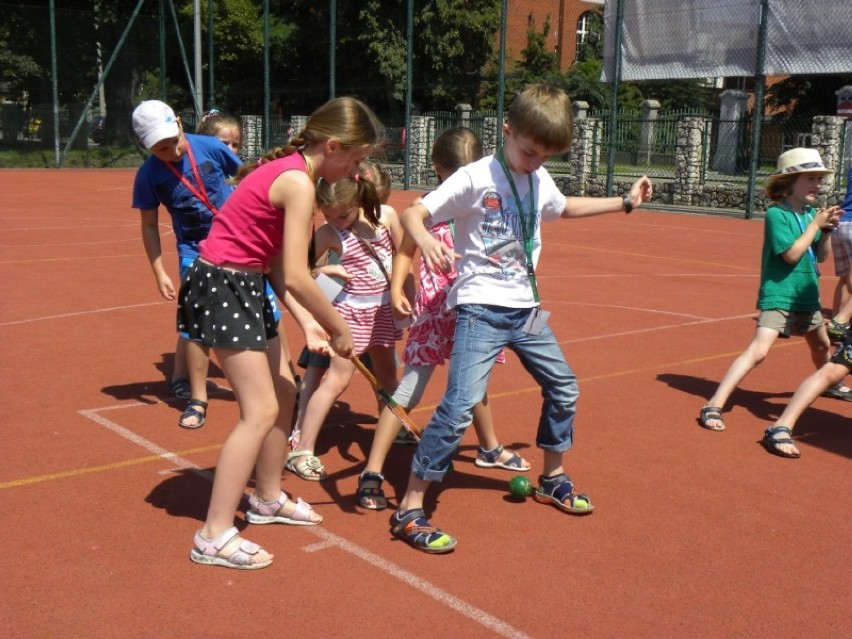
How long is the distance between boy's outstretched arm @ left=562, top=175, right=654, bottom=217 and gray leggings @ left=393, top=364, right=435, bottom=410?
978 mm

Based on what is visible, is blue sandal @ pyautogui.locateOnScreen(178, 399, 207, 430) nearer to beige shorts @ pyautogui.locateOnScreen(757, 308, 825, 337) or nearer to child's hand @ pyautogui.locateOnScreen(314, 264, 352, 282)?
child's hand @ pyautogui.locateOnScreen(314, 264, 352, 282)

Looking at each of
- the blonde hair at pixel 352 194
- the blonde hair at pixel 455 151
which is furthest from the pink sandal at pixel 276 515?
the blonde hair at pixel 455 151

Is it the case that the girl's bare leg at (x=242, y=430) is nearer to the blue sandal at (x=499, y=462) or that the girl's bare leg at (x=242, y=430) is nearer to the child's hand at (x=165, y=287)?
the blue sandal at (x=499, y=462)

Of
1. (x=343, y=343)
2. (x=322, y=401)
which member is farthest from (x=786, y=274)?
(x=343, y=343)

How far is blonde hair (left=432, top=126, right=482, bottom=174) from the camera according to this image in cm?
487

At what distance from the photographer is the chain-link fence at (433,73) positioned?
23016 mm

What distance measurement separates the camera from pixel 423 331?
4719mm

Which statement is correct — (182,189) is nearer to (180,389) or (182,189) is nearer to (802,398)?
(180,389)

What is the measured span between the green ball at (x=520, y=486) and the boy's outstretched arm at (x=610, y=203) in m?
1.23

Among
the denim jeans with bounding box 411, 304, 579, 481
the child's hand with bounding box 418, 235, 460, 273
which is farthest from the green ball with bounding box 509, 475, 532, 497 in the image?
the child's hand with bounding box 418, 235, 460, 273

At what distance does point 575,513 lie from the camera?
4.50m

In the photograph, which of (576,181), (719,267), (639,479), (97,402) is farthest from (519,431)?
(576,181)

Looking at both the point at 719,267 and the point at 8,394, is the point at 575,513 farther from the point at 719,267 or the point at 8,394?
the point at 719,267

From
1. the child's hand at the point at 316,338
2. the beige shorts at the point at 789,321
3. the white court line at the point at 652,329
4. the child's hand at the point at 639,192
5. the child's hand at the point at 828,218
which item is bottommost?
the white court line at the point at 652,329
